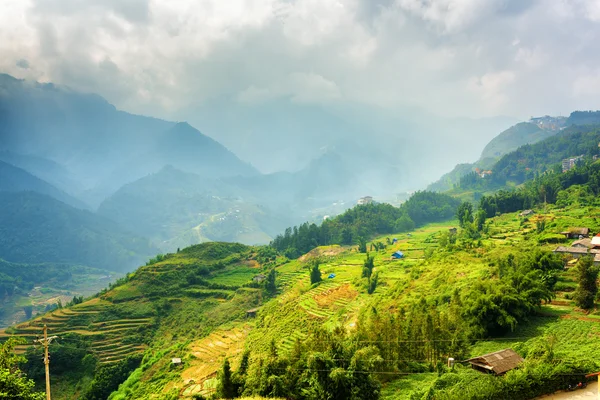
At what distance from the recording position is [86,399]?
3888 centimetres

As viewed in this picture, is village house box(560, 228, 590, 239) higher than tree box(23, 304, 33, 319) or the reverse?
the reverse

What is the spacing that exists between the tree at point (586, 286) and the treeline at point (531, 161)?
118 m

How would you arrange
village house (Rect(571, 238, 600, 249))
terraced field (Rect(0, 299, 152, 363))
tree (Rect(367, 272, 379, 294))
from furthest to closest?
terraced field (Rect(0, 299, 152, 363)) < tree (Rect(367, 272, 379, 294)) < village house (Rect(571, 238, 600, 249))

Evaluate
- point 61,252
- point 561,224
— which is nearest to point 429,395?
point 561,224

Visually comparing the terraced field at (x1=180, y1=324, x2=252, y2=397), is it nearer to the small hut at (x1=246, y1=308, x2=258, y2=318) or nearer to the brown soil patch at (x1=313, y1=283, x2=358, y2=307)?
the small hut at (x1=246, y1=308, x2=258, y2=318)

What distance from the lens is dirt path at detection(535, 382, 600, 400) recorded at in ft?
53.6

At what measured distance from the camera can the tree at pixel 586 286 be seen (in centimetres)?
2598

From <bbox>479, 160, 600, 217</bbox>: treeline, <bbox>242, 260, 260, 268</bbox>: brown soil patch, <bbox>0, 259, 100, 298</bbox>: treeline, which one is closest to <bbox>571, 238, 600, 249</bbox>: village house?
<bbox>479, 160, 600, 217</bbox>: treeline

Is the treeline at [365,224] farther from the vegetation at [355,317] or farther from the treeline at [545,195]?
the treeline at [545,195]

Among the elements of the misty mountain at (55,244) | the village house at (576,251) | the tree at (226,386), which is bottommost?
the tree at (226,386)

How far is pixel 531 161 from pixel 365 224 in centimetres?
8752

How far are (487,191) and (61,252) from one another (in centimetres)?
20116

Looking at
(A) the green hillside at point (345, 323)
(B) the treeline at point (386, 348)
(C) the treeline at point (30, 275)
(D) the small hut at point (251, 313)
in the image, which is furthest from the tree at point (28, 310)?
(B) the treeline at point (386, 348)

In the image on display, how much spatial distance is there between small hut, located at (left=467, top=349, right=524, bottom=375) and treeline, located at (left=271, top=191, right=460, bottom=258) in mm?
66487
